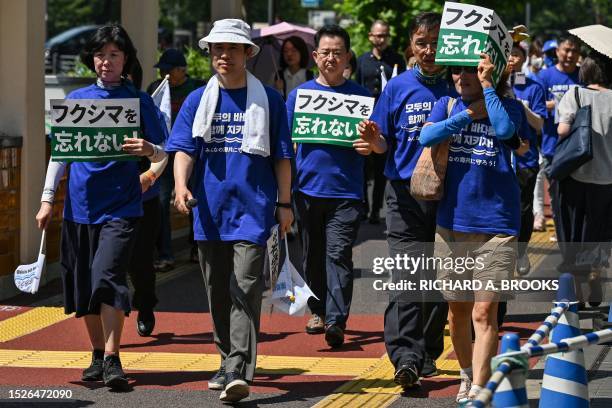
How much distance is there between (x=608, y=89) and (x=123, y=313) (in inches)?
159

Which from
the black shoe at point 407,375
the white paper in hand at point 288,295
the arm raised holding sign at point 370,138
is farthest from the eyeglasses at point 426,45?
the black shoe at point 407,375

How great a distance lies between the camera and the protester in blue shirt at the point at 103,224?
779 centimetres

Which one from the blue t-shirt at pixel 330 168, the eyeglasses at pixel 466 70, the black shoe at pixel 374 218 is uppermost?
the eyeglasses at pixel 466 70

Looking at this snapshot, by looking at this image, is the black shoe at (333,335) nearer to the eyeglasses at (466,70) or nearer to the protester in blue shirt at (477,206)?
the protester in blue shirt at (477,206)

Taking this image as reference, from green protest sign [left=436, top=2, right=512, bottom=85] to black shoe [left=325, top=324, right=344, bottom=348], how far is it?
2.51m

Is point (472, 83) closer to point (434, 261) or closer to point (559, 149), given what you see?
point (434, 261)

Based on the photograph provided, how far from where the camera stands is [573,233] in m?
10.5

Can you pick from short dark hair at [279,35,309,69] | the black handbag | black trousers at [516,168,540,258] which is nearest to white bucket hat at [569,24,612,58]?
the black handbag

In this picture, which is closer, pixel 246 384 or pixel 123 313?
→ pixel 246 384

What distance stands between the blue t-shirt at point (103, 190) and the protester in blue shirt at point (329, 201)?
171 cm

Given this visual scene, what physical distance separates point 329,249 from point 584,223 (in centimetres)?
218

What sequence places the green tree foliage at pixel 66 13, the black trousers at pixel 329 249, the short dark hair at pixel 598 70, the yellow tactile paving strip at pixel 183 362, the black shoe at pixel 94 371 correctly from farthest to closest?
the green tree foliage at pixel 66 13 < the short dark hair at pixel 598 70 < the black trousers at pixel 329 249 < the yellow tactile paving strip at pixel 183 362 < the black shoe at pixel 94 371

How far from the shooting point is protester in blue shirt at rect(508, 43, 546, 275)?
9.90 meters

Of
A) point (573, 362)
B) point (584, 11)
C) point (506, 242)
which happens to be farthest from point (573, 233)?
point (584, 11)
